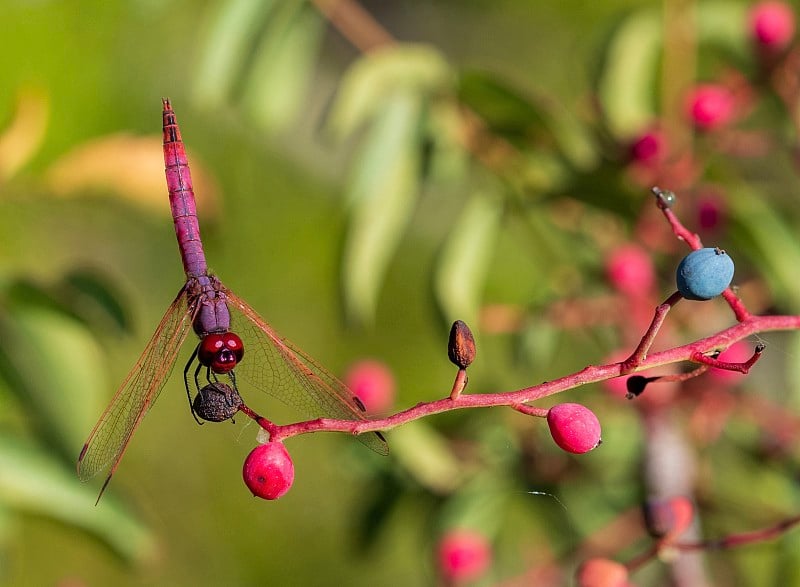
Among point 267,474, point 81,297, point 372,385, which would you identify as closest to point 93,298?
point 81,297

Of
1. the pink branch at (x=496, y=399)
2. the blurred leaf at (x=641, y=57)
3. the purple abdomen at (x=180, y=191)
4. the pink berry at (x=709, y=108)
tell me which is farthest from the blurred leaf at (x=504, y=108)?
the pink branch at (x=496, y=399)

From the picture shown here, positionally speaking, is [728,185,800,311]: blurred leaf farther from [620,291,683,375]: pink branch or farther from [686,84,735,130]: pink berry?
[620,291,683,375]: pink branch

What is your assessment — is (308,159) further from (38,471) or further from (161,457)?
(38,471)

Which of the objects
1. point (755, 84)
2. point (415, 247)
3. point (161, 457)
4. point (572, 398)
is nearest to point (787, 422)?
point (572, 398)

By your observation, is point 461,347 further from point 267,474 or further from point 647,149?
point 647,149

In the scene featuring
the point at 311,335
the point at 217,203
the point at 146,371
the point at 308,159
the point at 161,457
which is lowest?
the point at 146,371
